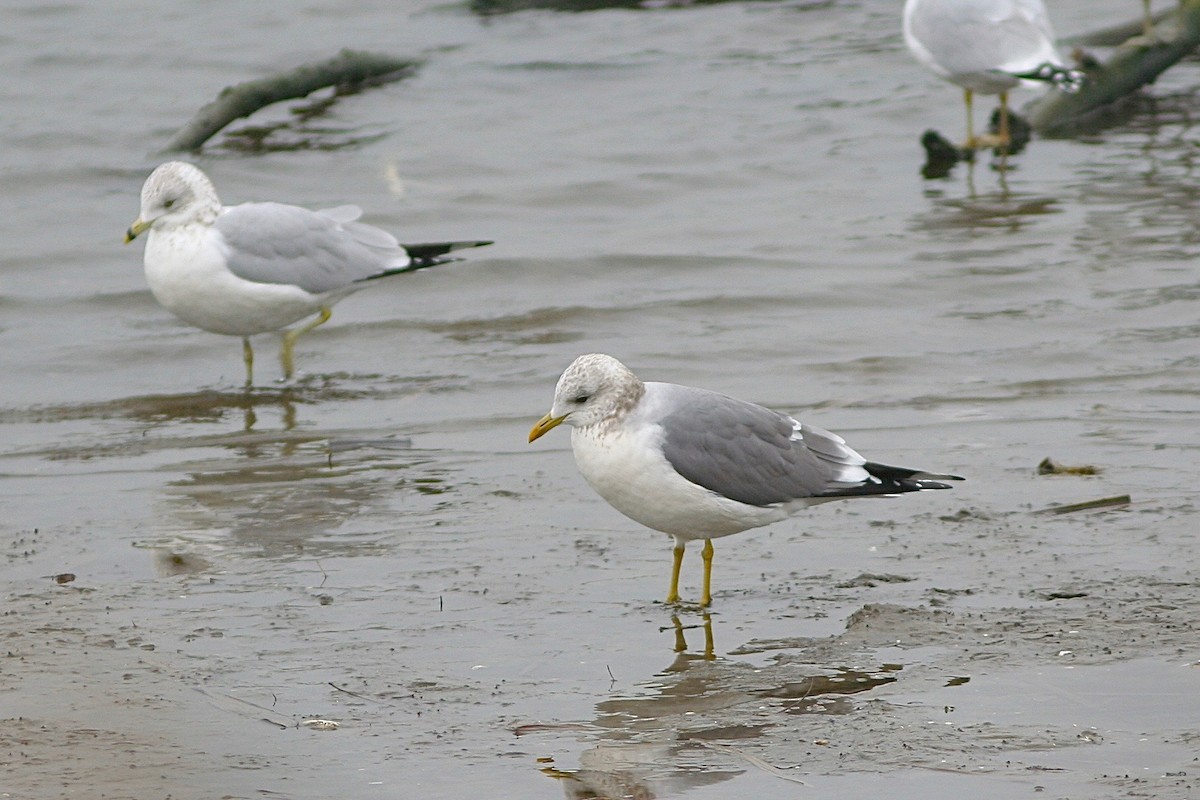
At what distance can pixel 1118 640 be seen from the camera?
5.25m

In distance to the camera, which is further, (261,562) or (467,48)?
(467,48)

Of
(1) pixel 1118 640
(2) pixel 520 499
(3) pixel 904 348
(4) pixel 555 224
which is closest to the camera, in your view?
(1) pixel 1118 640

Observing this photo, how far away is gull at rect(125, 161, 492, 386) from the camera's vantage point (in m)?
9.13

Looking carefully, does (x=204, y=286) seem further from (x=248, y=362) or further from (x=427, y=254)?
(x=427, y=254)

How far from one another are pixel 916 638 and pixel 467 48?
Answer: 15.1m

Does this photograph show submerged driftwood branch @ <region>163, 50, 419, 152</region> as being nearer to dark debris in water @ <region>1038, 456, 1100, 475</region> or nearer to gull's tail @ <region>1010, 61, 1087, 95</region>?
gull's tail @ <region>1010, 61, 1087, 95</region>

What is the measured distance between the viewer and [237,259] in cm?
918

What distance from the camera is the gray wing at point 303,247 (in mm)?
9258

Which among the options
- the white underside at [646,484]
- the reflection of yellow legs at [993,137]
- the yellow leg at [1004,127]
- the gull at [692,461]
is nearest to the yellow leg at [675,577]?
the gull at [692,461]

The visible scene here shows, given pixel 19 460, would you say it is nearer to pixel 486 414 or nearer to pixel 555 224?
pixel 486 414

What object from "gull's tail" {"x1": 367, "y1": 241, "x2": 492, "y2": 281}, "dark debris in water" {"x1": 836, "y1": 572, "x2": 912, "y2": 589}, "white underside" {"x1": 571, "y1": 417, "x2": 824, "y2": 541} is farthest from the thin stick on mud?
"gull's tail" {"x1": 367, "y1": 241, "x2": 492, "y2": 281}

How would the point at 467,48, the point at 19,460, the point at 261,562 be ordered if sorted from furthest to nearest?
the point at 467,48 < the point at 19,460 < the point at 261,562

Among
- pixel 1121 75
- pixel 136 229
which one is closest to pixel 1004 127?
pixel 1121 75

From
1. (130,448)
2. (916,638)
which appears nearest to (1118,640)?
(916,638)
